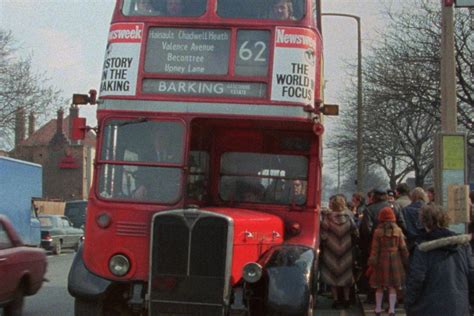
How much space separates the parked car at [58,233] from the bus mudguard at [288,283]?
2246 centimetres

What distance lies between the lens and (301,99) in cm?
909

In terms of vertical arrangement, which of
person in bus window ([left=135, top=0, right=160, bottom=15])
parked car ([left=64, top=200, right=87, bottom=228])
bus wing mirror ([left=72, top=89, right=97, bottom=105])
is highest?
person in bus window ([left=135, top=0, right=160, bottom=15])

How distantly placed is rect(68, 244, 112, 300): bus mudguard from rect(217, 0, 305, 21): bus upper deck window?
10.7 feet

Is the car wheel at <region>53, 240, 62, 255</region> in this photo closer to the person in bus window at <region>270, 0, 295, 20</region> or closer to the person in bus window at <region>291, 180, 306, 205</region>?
the person in bus window at <region>291, 180, 306, 205</region>

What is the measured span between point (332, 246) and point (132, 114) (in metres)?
4.76

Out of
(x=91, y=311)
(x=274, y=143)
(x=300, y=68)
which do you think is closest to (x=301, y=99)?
(x=300, y=68)

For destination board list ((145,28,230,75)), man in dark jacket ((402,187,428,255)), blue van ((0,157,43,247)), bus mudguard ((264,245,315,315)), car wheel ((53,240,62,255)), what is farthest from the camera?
car wheel ((53,240,62,255))

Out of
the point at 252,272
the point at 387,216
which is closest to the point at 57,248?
the point at 387,216

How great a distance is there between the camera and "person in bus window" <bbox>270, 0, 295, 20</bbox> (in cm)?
933

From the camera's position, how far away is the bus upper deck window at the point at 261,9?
9320 mm

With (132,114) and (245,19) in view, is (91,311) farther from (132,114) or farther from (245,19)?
(245,19)

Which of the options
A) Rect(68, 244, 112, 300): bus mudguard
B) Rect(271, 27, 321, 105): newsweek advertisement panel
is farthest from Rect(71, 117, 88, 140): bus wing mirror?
Rect(271, 27, 321, 105): newsweek advertisement panel

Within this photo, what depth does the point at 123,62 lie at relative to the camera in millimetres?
9180

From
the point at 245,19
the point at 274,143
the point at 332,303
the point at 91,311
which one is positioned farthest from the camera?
the point at 332,303
